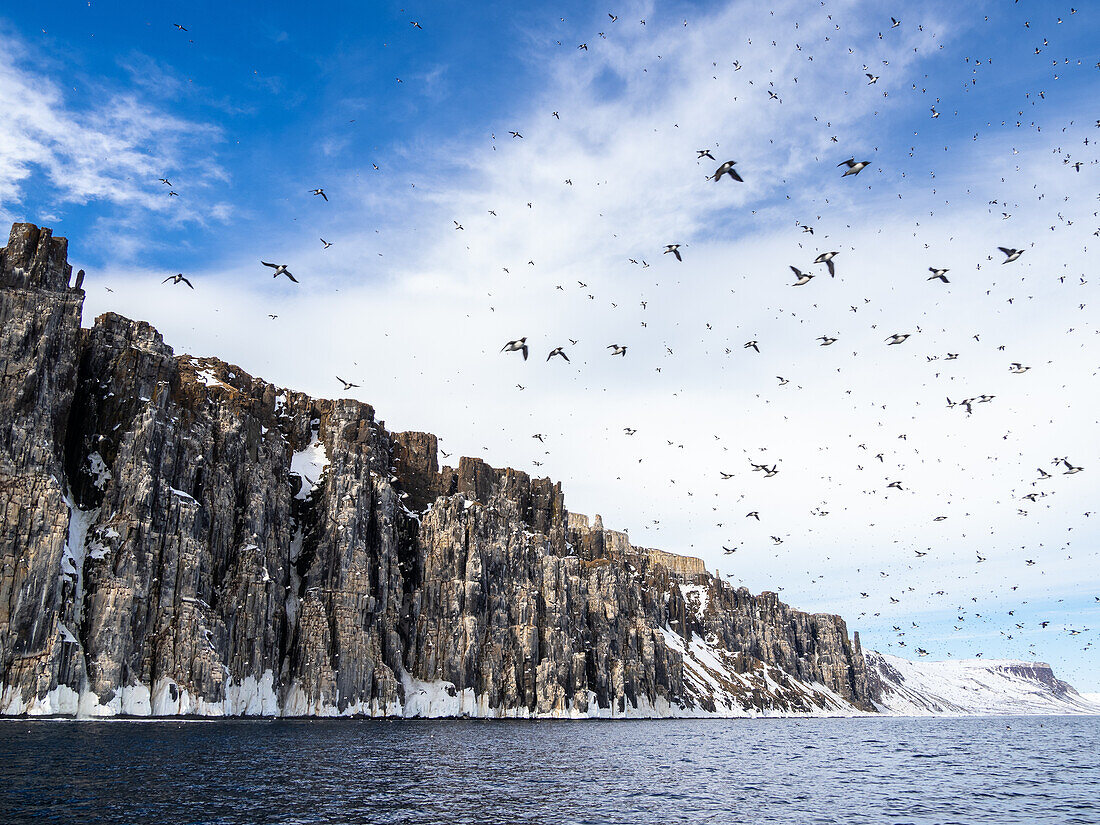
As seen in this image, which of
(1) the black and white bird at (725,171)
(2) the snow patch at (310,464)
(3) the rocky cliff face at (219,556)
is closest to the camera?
(1) the black and white bird at (725,171)

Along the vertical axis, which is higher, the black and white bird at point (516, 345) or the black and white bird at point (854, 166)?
the black and white bird at point (854, 166)

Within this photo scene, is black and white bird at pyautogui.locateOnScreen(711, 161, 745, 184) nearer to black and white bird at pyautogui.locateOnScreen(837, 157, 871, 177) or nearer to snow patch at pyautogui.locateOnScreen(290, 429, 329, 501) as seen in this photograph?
black and white bird at pyautogui.locateOnScreen(837, 157, 871, 177)

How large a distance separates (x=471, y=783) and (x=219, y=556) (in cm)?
9549

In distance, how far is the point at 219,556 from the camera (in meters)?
130

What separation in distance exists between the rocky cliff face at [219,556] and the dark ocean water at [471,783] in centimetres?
1998

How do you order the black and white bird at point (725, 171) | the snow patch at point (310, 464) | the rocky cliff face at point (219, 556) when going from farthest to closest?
1. the snow patch at point (310, 464)
2. the rocky cliff face at point (219, 556)
3. the black and white bird at point (725, 171)

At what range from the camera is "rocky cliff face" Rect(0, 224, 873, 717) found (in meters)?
97.3

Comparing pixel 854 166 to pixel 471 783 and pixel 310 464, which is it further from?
pixel 310 464

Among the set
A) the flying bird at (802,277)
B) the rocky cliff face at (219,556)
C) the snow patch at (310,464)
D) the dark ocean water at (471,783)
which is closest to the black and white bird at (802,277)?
the flying bird at (802,277)

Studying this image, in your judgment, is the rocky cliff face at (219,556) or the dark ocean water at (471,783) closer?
the dark ocean water at (471,783)

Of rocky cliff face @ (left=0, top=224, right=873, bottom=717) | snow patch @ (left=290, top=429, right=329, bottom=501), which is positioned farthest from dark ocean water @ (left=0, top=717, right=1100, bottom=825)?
snow patch @ (left=290, top=429, right=329, bottom=501)

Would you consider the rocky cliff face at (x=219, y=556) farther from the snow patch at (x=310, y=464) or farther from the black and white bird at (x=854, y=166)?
the black and white bird at (x=854, y=166)

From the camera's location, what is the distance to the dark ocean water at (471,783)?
37.4 m

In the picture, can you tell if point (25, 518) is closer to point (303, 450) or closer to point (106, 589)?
point (106, 589)
